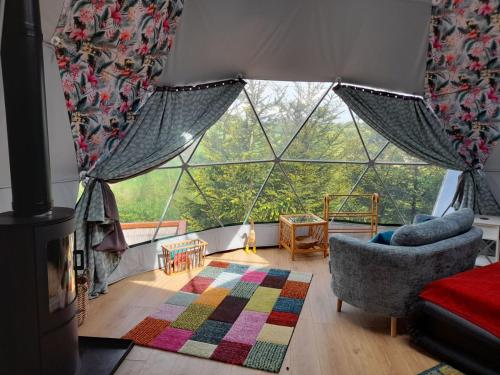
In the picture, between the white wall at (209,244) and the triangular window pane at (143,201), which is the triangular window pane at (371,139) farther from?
the triangular window pane at (143,201)

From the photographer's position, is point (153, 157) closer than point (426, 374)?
No

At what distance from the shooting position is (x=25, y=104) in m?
2.58

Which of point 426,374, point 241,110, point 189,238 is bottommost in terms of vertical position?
point 426,374

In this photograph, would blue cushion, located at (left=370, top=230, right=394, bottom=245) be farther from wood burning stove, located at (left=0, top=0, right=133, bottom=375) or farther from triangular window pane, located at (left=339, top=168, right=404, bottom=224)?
wood burning stove, located at (left=0, top=0, right=133, bottom=375)

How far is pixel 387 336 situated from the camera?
3.66 metres

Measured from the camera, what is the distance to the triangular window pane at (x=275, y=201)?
6477 millimetres

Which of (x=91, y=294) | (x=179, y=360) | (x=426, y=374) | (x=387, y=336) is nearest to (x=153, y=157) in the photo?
(x=91, y=294)

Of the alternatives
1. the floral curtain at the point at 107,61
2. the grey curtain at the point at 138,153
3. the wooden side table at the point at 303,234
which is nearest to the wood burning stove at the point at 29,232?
the floral curtain at the point at 107,61

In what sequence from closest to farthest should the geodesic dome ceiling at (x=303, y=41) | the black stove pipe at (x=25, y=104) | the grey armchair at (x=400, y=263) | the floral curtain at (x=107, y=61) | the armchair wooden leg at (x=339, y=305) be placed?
1. the black stove pipe at (x=25, y=104)
2. the grey armchair at (x=400, y=263)
3. the floral curtain at (x=107, y=61)
4. the armchair wooden leg at (x=339, y=305)
5. the geodesic dome ceiling at (x=303, y=41)

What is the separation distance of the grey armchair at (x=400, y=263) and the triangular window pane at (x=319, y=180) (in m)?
2.71

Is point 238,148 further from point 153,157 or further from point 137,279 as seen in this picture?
point 137,279

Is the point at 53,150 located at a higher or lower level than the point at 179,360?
higher

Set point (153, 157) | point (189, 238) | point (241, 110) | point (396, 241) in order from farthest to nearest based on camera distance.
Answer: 1. point (241, 110)
2. point (189, 238)
3. point (153, 157)
4. point (396, 241)

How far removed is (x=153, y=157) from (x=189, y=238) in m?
1.42
